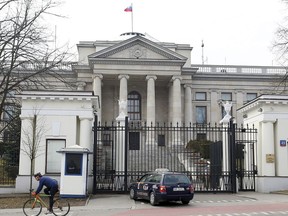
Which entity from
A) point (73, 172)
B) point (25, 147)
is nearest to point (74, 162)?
point (73, 172)

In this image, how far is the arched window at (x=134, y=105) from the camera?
6281cm

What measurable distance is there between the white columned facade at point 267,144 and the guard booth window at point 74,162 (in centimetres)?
→ 1077

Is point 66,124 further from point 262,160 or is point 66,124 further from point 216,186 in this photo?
point 262,160

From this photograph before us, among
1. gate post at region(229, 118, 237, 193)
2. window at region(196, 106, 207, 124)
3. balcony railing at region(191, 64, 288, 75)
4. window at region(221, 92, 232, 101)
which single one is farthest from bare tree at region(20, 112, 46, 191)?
window at region(221, 92, 232, 101)

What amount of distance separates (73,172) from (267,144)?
37.3ft

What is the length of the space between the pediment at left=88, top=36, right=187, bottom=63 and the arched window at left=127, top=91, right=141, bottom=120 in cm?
740

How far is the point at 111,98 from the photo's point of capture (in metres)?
62.5

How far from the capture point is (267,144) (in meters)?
25.0

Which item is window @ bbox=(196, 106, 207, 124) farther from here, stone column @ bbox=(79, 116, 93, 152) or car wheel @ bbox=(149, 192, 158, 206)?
car wheel @ bbox=(149, 192, 158, 206)

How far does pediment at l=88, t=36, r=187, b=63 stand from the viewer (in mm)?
57094

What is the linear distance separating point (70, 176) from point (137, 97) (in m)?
43.5

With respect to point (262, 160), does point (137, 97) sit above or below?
above

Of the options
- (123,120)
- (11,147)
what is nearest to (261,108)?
(123,120)

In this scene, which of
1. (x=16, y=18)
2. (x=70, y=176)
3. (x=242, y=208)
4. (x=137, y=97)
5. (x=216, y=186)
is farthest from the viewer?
(x=137, y=97)
